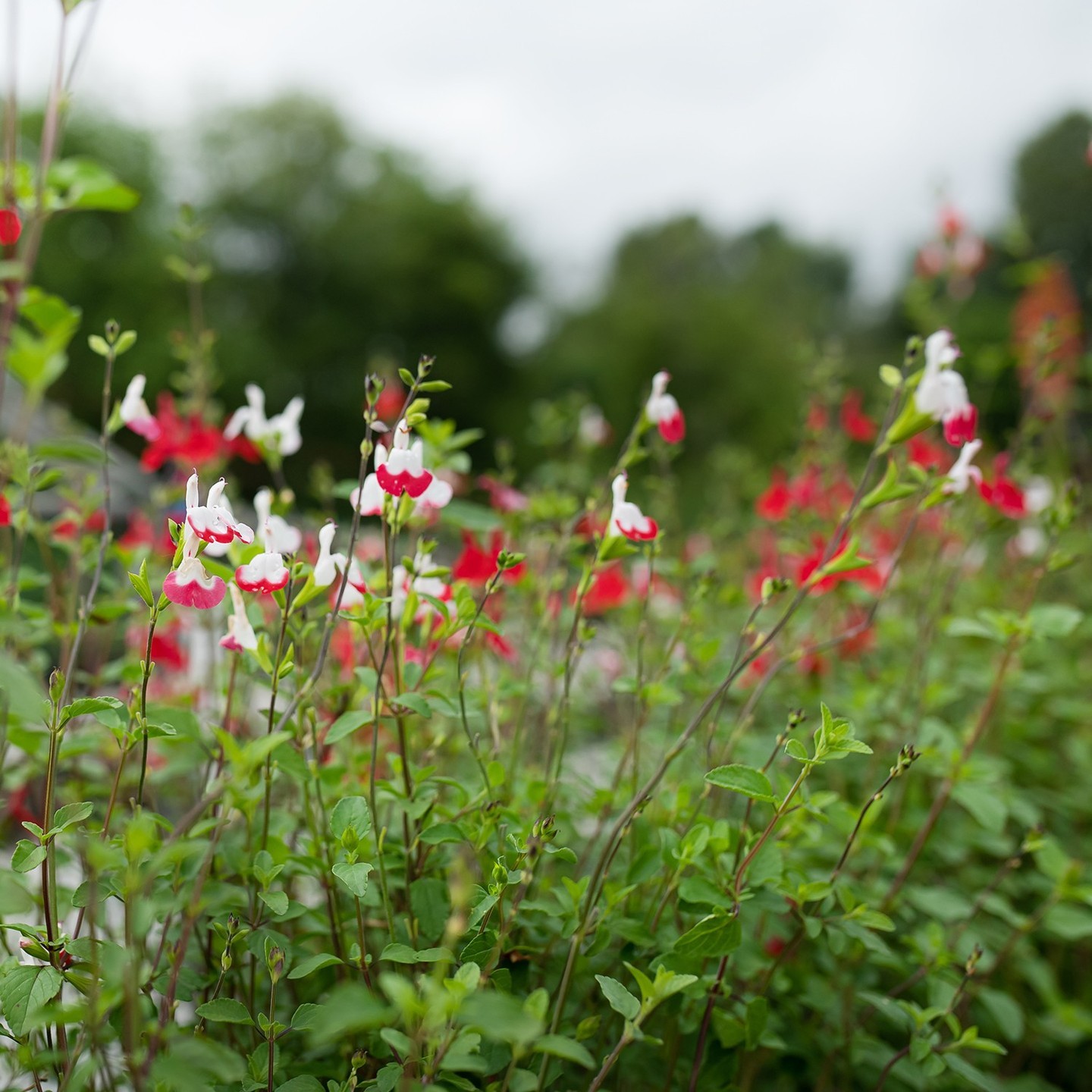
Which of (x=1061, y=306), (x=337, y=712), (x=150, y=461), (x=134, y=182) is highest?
(x=134, y=182)

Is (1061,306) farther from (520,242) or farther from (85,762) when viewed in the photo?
(520,242)

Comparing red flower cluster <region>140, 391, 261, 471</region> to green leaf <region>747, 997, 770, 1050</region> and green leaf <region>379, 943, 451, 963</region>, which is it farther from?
green leaf <region>747, 997, 770, 1050</region>

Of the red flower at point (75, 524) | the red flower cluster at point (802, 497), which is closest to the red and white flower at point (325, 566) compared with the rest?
the red flower at point (75, 524)

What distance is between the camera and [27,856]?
0.77 meters

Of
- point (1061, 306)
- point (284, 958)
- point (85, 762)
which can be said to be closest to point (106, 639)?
point (85, 762)

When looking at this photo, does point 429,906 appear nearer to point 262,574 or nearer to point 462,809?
point 462,809

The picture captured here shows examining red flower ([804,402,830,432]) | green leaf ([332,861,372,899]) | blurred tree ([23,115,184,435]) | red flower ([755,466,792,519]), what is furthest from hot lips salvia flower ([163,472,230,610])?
blurred tree ([23,115,184,435])

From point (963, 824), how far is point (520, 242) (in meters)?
16.8

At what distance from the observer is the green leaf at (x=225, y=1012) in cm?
69

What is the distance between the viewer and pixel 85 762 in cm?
144

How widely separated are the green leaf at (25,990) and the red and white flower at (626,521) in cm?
58

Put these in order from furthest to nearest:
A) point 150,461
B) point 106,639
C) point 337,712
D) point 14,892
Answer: point 106,639 → point 150,461 → point 337,712 → point 14,892

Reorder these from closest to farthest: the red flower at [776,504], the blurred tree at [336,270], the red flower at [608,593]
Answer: the red flower at [608,593] < the red flower at [776,504] < the blurred tree at [336,270]

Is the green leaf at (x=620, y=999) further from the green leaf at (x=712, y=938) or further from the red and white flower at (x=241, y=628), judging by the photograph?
the red and white flower at (x=241, y=628)
